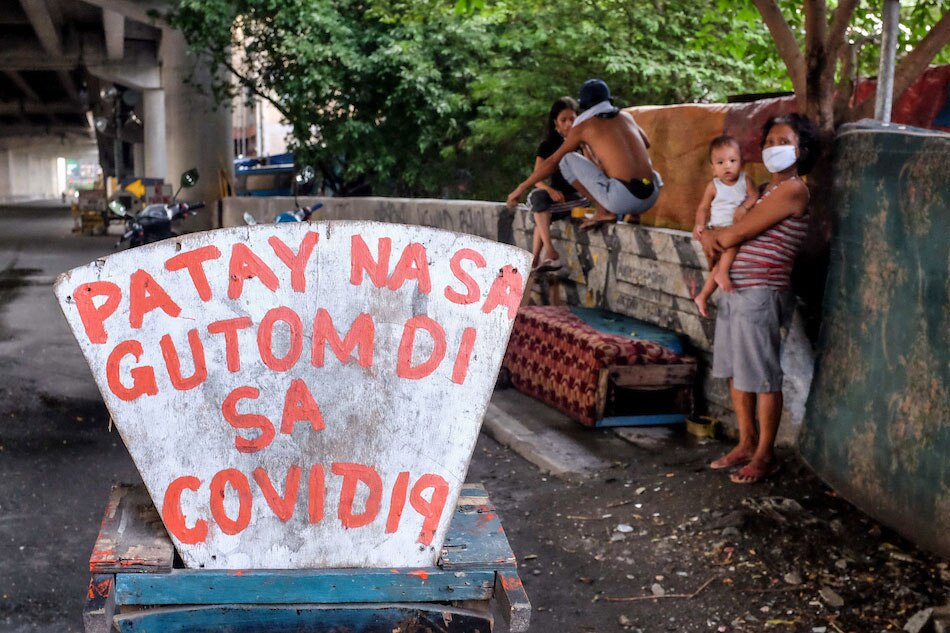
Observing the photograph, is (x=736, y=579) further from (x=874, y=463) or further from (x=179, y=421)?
(x=179, y=421)

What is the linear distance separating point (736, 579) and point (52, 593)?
2987 mm

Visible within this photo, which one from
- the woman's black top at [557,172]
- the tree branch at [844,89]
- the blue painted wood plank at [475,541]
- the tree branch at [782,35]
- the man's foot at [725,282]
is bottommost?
the blue painted wood plank at [475,541]

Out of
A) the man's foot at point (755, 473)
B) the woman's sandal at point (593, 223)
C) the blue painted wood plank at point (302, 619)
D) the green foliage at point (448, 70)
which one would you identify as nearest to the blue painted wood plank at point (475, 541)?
the blue painted wood plank at point (302, 619)

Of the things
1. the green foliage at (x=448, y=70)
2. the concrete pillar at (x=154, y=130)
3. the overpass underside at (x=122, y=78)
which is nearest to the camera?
the green foliage at (x=448, y=70)

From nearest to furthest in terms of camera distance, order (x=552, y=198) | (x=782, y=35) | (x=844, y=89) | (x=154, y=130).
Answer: (x=844, y=89), (x=782, y=35), (x=552, y=198), (x=154, y=130)

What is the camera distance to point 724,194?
5.89 metres

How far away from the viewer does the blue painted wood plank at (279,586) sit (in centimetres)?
249

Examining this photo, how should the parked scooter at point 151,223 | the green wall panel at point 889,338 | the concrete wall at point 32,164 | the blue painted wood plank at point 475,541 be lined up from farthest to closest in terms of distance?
the concrete wall at point 32,164
the parked scooter at point 151,223
the green wall panel at point 889,338
the blue painted wood plank at point 475,541

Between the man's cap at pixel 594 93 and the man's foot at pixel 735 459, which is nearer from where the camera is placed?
the man's foot at pixel 735 459

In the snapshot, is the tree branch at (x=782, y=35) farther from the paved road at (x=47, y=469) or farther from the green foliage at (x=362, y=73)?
the green foliage at (x=362, y=73)

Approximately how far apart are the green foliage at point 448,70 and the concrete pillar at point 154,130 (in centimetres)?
1451

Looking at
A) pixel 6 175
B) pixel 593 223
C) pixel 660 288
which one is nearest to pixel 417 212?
pixel 593 223

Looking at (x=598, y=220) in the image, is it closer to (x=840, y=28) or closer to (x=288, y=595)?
(x=840, y=28)

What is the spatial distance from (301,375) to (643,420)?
467cm
